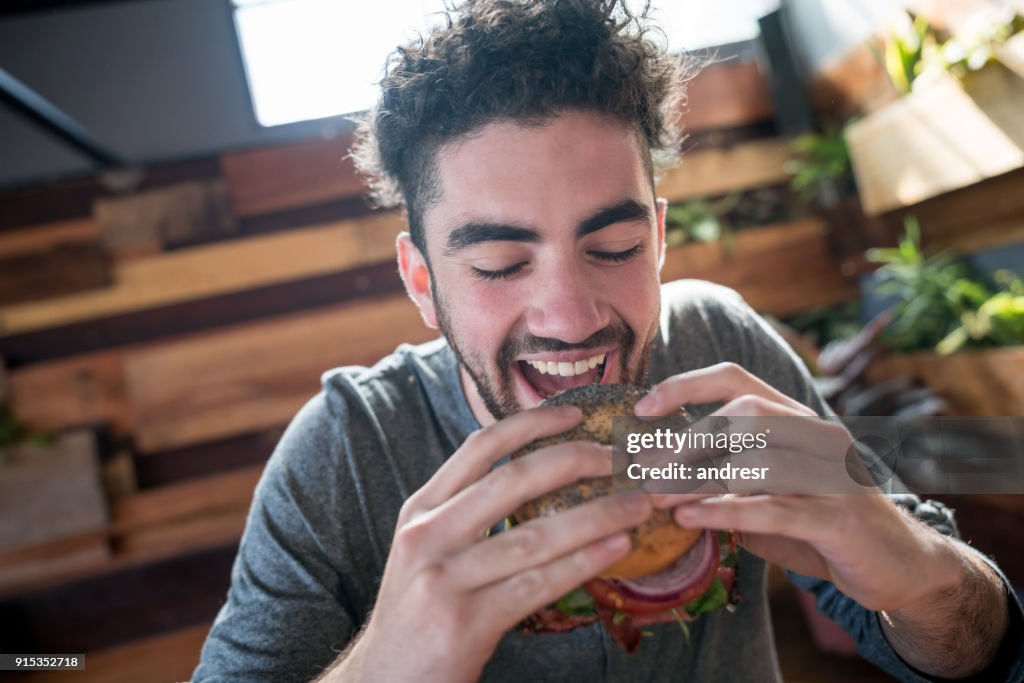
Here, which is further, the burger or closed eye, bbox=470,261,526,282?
closed eye, bbox=470,261,526,282

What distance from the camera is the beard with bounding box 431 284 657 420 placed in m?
1.32

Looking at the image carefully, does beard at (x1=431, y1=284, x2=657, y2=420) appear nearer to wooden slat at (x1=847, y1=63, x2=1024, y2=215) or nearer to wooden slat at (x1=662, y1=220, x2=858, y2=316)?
wooden slat at (x1=847, y1=63, x2=1024, y2=215)

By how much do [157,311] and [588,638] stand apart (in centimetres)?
375

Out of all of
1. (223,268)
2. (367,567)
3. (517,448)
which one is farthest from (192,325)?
(517,448)

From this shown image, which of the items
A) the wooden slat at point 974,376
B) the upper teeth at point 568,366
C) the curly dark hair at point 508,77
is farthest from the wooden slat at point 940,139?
the upper teeth at point 568,366

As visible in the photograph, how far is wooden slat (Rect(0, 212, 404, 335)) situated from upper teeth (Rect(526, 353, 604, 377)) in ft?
10.4

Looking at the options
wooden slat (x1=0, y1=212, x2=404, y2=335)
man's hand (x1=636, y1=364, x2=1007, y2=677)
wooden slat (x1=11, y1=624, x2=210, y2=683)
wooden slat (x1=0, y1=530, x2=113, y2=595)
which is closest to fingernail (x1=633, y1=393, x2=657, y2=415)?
man's hand (x1=636, y1=364, x2=1007, y2=677)

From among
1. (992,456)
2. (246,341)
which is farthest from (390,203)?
(246,341)

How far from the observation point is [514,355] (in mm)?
1363

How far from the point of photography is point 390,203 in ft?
6.57

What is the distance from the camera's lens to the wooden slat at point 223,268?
432 cm

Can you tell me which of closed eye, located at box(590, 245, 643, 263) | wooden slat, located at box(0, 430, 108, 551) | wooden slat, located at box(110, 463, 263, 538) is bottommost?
wooden slat, located at box(110, 463, 263, 538)

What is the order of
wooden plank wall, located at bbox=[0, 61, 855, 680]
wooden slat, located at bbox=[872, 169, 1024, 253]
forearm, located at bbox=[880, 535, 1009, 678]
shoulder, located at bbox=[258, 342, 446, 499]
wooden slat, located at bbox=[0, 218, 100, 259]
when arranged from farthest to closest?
wooden slat, located at bbox=[0, 218, 100, 259] < wooden plank wall, located at bbox=[0, 61, 855, 680] < wooden slat, located at bbox=[872, 169, 1024, 253] < shoulder, located at bbox=[258, 342, 446, 499] < forearm, located at bbox=[880, 535, 1009, 678]

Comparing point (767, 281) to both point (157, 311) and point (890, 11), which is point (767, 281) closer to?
point (890, 11)
